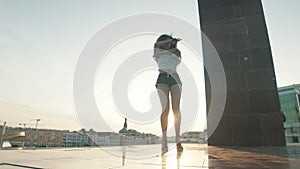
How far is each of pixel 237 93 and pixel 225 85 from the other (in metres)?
0.30

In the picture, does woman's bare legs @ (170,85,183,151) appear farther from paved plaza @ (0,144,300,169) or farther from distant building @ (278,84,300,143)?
distant building @ (278,84,300,143)

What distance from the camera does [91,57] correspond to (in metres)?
2.77

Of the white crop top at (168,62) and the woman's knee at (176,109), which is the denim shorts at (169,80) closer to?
the white crop top at (168,62)

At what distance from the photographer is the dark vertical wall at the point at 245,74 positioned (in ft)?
11.5

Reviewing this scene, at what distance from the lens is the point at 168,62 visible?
7.90 ft

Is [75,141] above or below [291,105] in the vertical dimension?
below

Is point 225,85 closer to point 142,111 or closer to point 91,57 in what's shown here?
point 142,111

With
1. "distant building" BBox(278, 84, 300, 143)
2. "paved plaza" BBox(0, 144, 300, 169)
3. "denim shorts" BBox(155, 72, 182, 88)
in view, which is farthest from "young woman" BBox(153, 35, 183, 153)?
"distant building" BBox(278, 84, 300, 143)

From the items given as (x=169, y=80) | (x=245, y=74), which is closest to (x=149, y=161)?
(x=169, y=80)

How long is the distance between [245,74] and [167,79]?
2.37 m

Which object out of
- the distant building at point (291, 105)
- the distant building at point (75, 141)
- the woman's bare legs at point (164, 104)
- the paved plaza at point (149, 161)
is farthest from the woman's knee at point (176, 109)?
the distant building at point (291, 105)

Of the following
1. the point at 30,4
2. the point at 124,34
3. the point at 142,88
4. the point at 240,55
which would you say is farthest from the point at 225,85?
the point at 30,4

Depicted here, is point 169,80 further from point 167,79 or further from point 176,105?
point 176,105

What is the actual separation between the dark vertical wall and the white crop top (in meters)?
1.89
